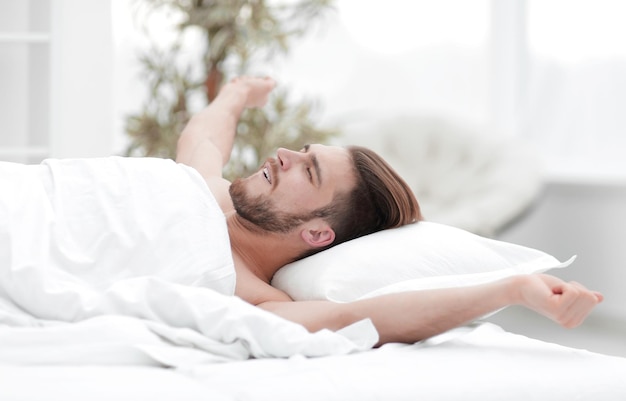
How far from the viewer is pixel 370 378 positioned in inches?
59.3

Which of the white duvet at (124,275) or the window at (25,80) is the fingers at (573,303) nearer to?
the white duvet at (124,275)

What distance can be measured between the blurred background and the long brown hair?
1.65 meters

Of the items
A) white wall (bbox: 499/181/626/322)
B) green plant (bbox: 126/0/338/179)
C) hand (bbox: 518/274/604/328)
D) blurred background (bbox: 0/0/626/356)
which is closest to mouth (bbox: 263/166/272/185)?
hand (bbox: 518/274/604/328)

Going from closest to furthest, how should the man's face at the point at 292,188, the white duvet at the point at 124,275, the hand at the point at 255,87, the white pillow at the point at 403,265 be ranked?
the white duvet at the point at 124,275 → the white pillow at the point at 403,265 → the man's face at the point at 292,188 → the hand at the point at 255,87

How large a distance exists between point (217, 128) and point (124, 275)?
91cm

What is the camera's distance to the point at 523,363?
166 centimetres

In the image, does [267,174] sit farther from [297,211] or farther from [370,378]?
[370,378]

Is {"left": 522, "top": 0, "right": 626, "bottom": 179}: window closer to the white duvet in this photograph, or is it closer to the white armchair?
the white armchair

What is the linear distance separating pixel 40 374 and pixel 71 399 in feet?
0.37

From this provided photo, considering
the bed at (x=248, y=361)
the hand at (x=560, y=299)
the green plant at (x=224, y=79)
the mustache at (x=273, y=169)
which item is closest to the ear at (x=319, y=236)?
the mustache at (x=273, y=169)

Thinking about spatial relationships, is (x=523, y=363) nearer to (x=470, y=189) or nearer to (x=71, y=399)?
(x=71, y=399)

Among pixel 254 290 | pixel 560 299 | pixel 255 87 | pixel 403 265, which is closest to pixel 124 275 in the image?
pixel 254 290

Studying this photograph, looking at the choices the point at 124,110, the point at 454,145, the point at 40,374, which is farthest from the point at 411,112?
the point at 40,374

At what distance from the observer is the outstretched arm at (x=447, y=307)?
1627 mm
